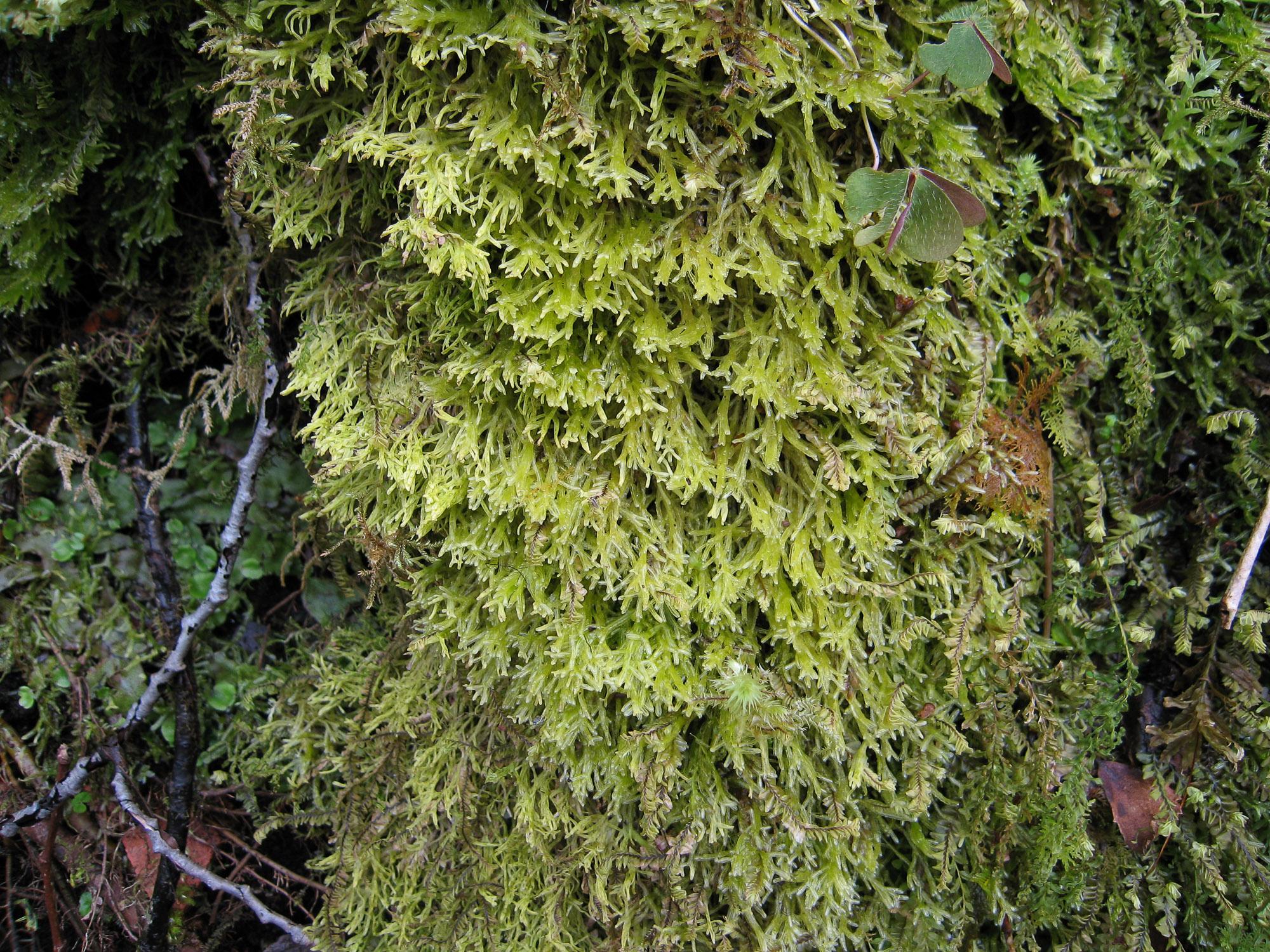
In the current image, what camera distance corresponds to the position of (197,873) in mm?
1758

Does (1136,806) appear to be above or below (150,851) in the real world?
above

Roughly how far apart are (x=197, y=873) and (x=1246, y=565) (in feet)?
8.03

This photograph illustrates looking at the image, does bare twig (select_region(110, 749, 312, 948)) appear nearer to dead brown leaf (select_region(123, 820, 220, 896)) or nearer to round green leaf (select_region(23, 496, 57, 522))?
dead brown leaf (select_region(123, 820, 220, 896))

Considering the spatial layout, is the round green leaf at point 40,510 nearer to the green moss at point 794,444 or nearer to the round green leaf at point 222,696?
the round green leaf at point 222,696

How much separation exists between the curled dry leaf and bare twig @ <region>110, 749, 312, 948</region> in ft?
6.19

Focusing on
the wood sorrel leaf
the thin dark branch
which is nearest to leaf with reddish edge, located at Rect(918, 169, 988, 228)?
the wood sorrel leaf

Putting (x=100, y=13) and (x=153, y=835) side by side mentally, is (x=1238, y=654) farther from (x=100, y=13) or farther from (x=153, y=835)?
(x=100, y=13)

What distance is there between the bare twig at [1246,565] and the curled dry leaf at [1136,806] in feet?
1.25

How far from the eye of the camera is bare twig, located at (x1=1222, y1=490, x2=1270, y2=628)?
4.96 feet

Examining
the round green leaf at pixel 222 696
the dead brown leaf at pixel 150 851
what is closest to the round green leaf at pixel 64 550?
the round green leaf at pixel 222 696

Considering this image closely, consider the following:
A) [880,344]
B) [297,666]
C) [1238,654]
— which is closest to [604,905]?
[297,666]

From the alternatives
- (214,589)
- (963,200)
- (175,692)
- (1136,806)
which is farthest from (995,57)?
(175,692)

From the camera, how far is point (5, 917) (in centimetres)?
189

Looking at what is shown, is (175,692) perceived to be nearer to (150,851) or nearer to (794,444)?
(150,851)
